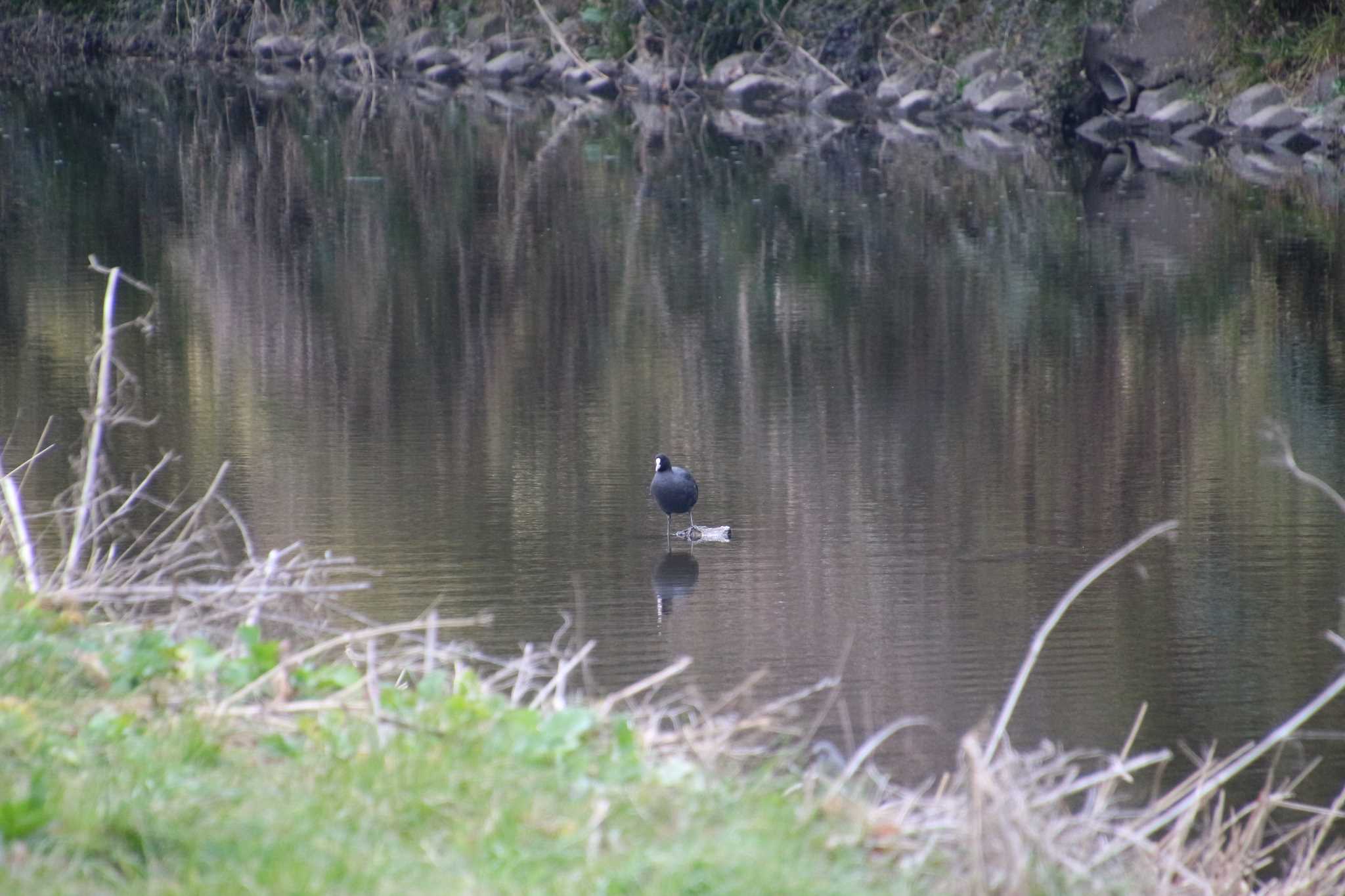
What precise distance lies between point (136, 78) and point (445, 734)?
39573 mm

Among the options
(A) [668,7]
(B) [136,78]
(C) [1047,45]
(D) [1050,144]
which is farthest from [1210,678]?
(B) [136,78]

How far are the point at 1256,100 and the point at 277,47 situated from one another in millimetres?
24782

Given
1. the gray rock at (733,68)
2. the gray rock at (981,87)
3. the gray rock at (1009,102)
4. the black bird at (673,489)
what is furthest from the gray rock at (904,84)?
the black bird at (673,489)

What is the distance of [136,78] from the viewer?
135 ft

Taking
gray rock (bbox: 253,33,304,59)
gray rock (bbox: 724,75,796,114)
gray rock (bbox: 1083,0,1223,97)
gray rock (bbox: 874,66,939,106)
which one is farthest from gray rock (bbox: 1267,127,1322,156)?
gray rock (bbox: 253,33,304,59)

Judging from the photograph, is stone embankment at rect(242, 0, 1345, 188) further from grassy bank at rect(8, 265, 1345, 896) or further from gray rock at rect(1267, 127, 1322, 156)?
grassy bank at rect(8, 265, 1345, 896)

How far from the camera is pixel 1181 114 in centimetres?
2655

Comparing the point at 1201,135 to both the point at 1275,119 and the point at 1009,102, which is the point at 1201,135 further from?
the point at 1009,102

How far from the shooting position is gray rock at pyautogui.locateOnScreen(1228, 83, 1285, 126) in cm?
2531

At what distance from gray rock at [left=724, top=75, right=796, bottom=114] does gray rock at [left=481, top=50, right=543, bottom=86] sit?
625 centimetres

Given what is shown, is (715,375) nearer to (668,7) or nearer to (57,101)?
(668,7)

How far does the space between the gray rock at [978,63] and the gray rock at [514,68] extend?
34.8ft

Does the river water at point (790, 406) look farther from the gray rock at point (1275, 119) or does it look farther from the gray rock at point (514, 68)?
the gray rock at point (514, 68)

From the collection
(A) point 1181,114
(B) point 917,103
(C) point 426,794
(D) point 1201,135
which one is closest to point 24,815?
(C) point 426,794
